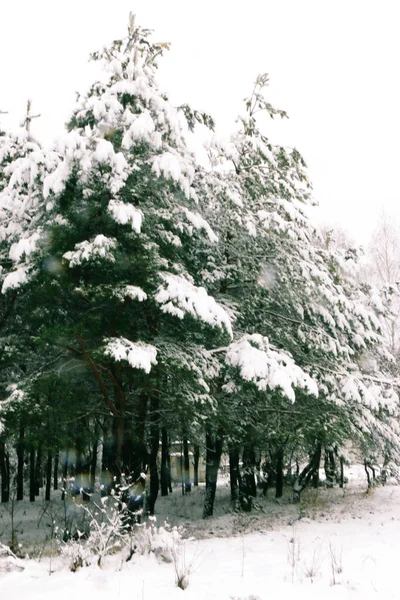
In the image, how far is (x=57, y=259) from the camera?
794cm

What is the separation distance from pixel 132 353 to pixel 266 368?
2.24 m

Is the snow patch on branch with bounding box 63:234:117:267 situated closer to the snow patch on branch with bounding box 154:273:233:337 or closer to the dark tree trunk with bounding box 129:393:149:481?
the snow patch on branch with bounding box 154:273:233:337

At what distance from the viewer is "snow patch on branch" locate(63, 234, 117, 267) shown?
710cm

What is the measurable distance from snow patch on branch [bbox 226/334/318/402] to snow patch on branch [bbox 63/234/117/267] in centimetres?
279

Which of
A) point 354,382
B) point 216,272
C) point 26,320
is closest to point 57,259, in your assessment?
point 26,320

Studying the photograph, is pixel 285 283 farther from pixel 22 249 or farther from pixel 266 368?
pixel 22 249

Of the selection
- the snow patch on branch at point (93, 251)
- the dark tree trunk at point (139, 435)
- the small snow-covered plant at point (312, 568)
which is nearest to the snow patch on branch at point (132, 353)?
the snow patch on branch at point (93, 251)

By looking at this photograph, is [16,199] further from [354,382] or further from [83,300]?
[354,382]

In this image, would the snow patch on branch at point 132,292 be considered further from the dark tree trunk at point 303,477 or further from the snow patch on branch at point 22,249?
the dark tree trunk at point 303,477

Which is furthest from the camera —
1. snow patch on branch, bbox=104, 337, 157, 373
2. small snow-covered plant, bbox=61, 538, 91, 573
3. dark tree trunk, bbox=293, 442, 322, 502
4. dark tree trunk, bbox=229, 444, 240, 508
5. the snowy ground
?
dark tree trunk, bbox=293, 442, 322, 502

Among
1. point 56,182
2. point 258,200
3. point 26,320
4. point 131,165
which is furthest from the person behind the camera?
point 258,200

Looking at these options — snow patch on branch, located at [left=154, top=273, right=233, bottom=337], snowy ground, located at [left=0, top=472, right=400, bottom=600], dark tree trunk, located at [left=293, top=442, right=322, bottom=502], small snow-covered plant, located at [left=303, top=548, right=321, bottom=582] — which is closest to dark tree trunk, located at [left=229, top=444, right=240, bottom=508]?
dark tree trunk, located at [left=293, top=442, right=322, bottom=502]

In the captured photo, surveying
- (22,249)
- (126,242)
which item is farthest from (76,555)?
(126,242)

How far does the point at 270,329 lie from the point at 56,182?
6079 mm
